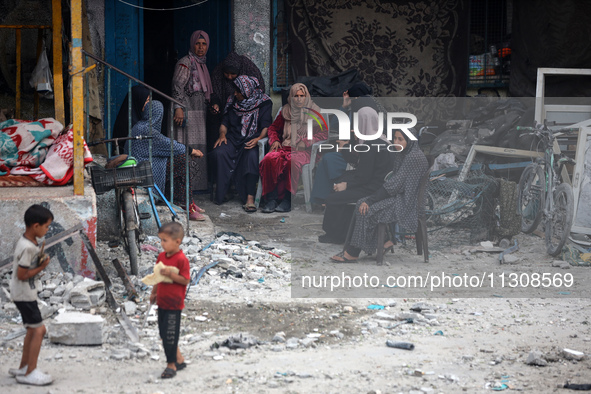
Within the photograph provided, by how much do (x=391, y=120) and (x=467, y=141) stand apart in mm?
994

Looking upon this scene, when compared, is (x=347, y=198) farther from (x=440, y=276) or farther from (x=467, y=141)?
(x=467, y=141)

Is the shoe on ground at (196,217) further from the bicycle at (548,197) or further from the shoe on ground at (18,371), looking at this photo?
the shoe on ground at (18,371)

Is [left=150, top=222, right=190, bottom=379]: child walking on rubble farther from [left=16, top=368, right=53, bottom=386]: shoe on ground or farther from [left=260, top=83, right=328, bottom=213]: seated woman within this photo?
[left=260, top=83, right=328, bottom=213]: seated woman

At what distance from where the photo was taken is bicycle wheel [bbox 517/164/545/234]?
7477mm

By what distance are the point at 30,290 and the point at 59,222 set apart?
1.82m

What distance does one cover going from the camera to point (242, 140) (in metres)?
8.89

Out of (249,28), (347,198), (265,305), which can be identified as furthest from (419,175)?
(249,28)

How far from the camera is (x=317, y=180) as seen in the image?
833 centimetres

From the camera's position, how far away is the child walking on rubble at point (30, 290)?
3777 millimetres

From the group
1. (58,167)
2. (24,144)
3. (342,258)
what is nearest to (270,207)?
(342,258)

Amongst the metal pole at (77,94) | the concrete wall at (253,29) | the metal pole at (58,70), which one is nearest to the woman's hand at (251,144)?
the concrete wall at (253,29)

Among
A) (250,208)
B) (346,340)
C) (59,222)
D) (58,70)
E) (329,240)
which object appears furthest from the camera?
(250,208)

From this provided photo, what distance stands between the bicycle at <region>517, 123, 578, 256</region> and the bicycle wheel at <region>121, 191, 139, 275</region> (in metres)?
3.80

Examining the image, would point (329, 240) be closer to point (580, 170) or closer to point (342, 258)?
point (342, 258)
